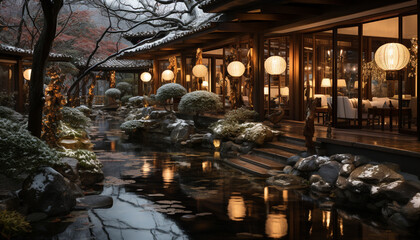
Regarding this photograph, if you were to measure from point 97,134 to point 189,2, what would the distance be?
39.1 ft

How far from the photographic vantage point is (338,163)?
25.0 ft

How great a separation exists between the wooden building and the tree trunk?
508 centimetres

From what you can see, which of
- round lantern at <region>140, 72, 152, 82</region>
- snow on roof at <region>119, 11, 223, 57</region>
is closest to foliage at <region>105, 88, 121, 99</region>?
snow on roof at <region>119, 11, 223, 57</region>

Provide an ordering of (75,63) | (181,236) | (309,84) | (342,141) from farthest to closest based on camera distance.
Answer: (75,63)
(309,84)
(342,141)
(181,236)

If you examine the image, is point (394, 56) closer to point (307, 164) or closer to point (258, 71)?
point (307, 164)

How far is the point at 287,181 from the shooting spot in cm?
801

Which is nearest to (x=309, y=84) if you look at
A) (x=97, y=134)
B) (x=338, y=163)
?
(x=338, y=163)

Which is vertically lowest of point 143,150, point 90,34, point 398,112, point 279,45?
point 143,150

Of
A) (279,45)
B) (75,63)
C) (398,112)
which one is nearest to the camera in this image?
(398,112)

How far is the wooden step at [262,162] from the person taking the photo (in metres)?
9.27

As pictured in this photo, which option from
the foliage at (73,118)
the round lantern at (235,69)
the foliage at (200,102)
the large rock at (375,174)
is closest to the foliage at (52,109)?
the foliage at (73,118)

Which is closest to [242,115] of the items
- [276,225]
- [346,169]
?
[346,169]

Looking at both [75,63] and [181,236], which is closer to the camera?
[181,236]

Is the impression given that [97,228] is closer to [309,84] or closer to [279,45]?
[309,84]
